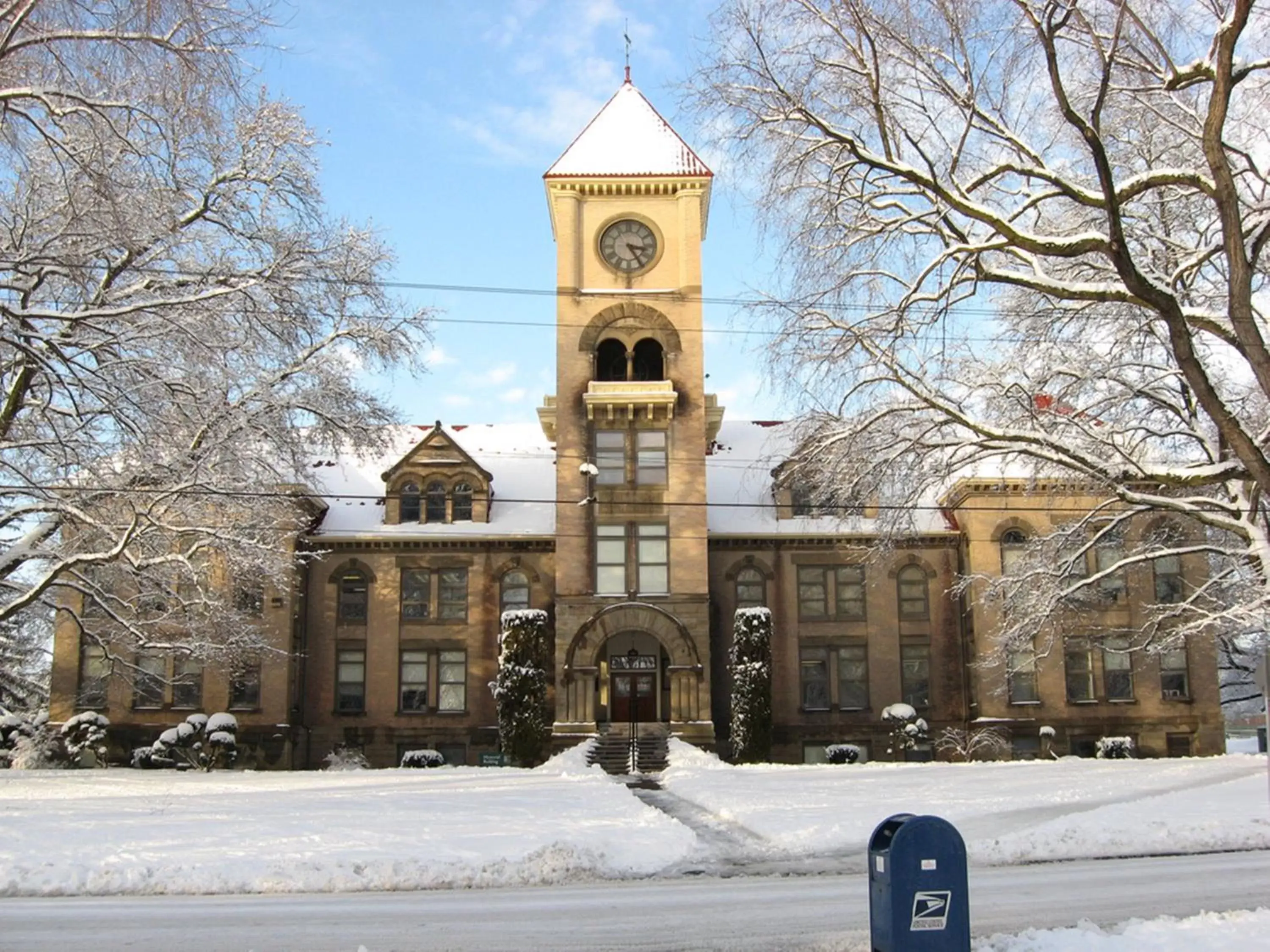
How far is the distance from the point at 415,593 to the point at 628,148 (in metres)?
16.3

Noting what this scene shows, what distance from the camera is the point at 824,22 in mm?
13867

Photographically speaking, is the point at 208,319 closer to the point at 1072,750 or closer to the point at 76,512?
the point at 76,512

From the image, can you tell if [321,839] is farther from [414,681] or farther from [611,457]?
[414,681]

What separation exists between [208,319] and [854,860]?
40.3 feet

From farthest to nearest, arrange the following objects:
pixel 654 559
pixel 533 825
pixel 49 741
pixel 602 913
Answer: pixel 654 559 → pixel 49 741 → pixel 533 825 → pixel 602 913

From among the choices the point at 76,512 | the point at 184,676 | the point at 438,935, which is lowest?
the point at 438,935

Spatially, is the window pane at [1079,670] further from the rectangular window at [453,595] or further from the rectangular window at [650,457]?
the rectangular window at [453,595]

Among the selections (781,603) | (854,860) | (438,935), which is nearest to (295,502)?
(781,603)

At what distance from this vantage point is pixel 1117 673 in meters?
40.6

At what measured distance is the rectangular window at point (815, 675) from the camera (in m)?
40.6

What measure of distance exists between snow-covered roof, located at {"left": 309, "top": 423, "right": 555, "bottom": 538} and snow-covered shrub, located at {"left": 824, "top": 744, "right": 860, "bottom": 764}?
11.3 meters

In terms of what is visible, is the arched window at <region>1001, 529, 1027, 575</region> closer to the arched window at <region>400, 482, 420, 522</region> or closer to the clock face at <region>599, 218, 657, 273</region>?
the clock face at <region>599, 218, 657, 273</region>

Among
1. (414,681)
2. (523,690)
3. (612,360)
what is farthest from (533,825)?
(612,360)

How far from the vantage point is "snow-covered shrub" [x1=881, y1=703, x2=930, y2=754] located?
38938 millimetres
